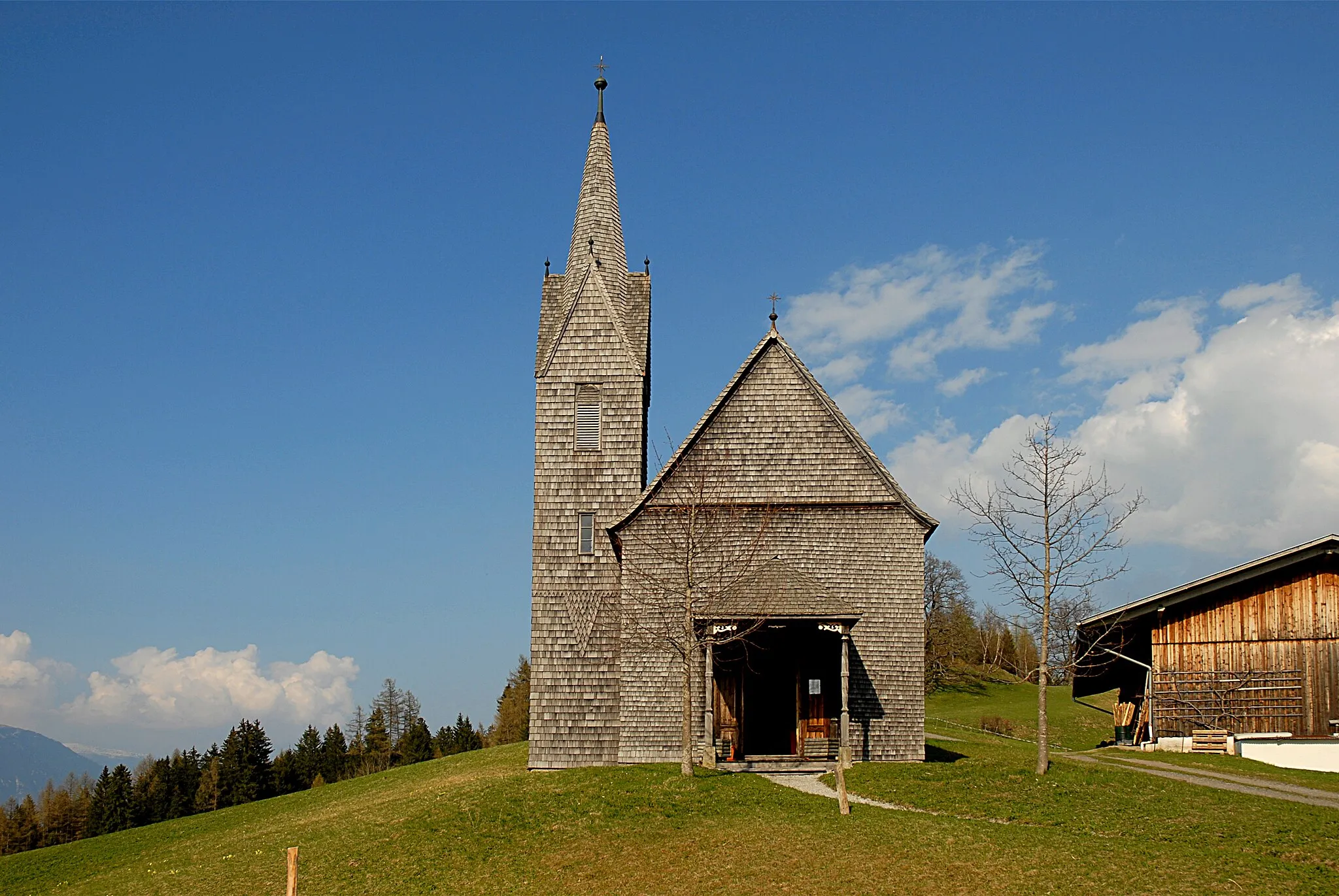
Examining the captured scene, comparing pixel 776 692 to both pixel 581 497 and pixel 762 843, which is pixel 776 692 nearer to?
pixel 581 497

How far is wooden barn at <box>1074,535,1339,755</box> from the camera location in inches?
1023

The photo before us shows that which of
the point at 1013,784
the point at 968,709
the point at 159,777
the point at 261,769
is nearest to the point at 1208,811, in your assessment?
the point at 1013,784

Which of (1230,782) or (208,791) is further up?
(1230,782)

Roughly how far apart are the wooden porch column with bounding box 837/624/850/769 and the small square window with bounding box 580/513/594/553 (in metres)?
7.81

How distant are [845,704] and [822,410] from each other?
7639 mm

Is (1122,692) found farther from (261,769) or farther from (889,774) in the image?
(261,769)

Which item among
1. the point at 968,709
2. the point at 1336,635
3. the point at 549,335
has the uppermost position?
the point at 549,335

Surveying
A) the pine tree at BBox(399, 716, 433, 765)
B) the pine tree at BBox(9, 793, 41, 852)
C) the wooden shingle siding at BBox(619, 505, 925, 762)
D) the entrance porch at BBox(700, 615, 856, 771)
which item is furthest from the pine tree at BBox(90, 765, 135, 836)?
the entrance porch at BBox(700, 615, 856, 771)

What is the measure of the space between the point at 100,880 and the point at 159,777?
45267mm

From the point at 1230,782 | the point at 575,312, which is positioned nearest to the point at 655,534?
the point at 575,312

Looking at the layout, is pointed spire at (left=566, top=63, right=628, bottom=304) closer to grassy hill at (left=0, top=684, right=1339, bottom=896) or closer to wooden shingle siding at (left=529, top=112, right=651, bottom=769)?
wooden shingle siding at (left=529, top=112, right=651, bottom=769)

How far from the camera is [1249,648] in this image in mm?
26531

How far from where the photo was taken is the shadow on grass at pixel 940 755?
27781mm

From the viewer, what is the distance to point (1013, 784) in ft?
64.9
